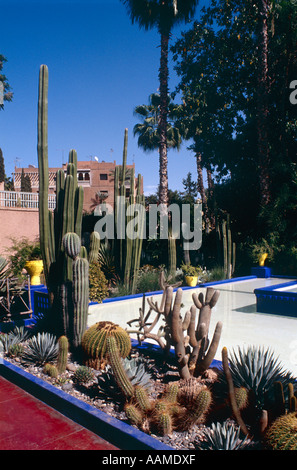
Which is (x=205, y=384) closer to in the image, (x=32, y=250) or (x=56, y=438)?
(x=56, y=438)

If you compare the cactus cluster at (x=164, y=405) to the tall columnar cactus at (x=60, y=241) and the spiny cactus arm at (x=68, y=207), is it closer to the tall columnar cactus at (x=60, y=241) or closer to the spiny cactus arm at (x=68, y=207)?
the tall columnar cactus at (x=60, y=241)

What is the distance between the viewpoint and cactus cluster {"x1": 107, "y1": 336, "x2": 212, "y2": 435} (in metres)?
3.26

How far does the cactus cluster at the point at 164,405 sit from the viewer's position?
10.7 feet

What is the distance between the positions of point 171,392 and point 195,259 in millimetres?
13488

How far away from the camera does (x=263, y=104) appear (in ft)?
54.6

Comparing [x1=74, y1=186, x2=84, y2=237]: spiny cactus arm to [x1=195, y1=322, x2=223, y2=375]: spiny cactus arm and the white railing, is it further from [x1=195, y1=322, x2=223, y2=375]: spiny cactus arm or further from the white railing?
the white railing

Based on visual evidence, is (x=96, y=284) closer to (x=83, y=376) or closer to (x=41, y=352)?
(x=41, y=352)

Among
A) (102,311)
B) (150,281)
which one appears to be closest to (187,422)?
(102,311)

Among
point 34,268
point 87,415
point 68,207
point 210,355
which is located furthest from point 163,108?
point 87,415

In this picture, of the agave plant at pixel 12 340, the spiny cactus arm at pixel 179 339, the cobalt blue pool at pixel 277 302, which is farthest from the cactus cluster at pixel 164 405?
the cobalt blue pool at pixel 277 302

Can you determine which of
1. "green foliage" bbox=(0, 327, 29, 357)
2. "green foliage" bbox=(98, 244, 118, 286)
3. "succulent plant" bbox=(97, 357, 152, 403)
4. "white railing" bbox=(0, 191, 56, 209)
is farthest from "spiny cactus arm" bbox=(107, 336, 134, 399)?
"white railing" bbox=(0, 191, 56, 209)

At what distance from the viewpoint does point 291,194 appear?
17.0 meters

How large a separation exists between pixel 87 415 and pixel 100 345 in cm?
135
